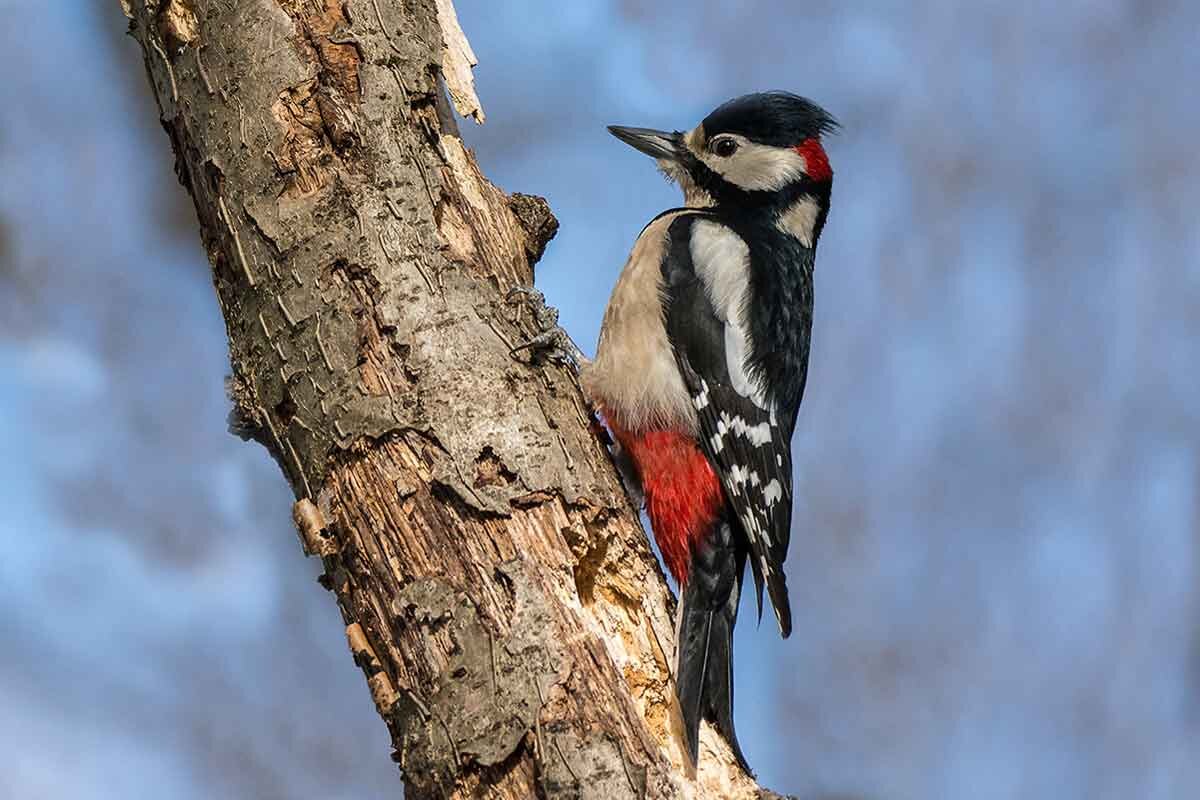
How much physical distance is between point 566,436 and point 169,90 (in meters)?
1.19

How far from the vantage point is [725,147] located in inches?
170

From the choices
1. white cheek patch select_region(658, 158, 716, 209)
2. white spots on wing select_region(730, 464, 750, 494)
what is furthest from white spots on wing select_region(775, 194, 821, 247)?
white spots on wing select_region(730, 464, 750, 494)

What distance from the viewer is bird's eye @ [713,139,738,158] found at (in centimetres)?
430

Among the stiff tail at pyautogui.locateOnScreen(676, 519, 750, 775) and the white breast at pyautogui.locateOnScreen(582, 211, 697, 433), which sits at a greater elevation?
the white breast at pyautogui.locateOnScreen(582, 211, 697, 433)

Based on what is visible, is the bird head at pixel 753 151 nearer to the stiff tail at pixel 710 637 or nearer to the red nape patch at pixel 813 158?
the red nape patch at pixel 813 158

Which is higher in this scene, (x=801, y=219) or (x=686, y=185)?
(x=686, y=185)

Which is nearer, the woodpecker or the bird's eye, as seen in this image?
the woodpecker

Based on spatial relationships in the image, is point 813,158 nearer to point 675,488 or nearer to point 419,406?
point 675,488

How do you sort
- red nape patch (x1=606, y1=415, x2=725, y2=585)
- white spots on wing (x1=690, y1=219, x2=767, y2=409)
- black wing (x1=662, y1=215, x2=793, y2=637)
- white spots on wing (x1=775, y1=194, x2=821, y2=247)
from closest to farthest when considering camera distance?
red nape patch (x1=606, y1=415, x2=725, y2=585) → black wing (x1=662, y1=215, x2=793, y2=637) → white spots on wing (x1=690, y1=219, x2=767, y2=409) → white spots on wing (x1=775, y1=194, x2=821, y2=247)

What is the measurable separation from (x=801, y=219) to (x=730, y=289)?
657mm

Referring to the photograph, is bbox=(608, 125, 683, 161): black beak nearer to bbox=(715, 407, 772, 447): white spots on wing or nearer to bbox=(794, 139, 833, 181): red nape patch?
bbox=(794, 139, 833, 181): red nape patch

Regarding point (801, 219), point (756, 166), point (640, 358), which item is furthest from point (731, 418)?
point (756, 166)

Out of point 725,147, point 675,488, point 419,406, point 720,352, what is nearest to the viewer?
point 419,406

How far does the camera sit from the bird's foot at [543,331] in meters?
2.94
